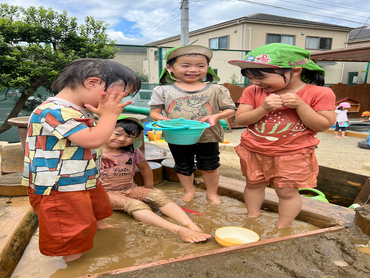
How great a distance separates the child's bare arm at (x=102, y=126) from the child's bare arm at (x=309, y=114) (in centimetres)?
109

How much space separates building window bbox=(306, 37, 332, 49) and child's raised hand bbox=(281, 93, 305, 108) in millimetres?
21584

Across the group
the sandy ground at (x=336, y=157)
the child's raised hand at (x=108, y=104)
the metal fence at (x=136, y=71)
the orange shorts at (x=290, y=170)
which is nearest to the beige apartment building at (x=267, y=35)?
the metal fence at (x=136, y=71)

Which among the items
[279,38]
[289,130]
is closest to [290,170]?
[289,130]

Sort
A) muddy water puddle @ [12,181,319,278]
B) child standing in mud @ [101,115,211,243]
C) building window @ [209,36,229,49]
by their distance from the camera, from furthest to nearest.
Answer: building window @ [209,36,229,49] → child standing in mud @ [101,115,211,243] → muddy water puddle @ [12,181,319,278]

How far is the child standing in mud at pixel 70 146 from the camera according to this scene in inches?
54.6

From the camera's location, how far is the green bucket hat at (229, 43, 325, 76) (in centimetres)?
178

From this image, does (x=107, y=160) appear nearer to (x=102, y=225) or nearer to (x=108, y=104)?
(x=102, y=225)

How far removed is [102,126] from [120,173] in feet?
3.76

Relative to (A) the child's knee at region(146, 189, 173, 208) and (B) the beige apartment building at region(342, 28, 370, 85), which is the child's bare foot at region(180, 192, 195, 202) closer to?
(A) the child's knee at region(146, 189, 173, 208)

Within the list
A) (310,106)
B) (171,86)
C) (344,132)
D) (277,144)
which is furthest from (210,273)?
(344,132)

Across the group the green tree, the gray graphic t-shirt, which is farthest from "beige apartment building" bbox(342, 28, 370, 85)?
the gray graphic t-shirt

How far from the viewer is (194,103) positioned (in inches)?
96.7

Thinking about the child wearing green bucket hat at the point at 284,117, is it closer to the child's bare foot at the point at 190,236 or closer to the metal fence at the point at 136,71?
the child's bare foot at the point at 190,236

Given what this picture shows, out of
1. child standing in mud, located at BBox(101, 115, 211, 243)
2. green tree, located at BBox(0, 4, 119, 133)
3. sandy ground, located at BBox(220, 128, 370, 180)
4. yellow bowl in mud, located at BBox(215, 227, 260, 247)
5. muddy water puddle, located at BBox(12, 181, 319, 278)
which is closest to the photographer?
muddy water puddle, located at BBox(12, 181, 319, 278)
